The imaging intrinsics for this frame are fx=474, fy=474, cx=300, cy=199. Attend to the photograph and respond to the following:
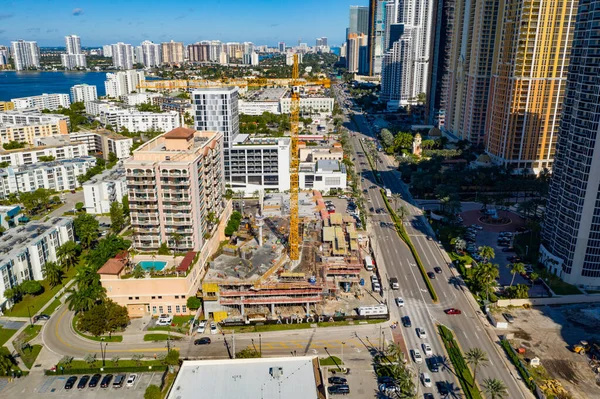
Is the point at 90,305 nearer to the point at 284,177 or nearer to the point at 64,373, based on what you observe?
the point at 64,373

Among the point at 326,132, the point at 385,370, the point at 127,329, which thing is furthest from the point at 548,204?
the point at 326,132

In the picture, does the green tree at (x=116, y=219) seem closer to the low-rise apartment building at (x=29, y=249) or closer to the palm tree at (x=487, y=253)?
the low-rise apartment building at (x=29, y=249)

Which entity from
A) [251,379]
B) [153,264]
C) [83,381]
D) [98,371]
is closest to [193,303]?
[153,264]

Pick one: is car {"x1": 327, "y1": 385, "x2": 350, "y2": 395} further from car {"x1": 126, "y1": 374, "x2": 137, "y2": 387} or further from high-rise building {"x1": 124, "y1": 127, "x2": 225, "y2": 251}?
high-rise building {"x1": 124, "y1": 127, "x2": 225, "y2": 251}

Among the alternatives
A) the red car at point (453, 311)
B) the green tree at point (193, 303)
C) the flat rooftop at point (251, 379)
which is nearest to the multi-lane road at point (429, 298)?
the red car at point (453, 311)

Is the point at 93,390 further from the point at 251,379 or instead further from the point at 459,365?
the point at 459,365

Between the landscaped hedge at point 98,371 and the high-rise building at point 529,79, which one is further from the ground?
the high-rise building at point 529,79

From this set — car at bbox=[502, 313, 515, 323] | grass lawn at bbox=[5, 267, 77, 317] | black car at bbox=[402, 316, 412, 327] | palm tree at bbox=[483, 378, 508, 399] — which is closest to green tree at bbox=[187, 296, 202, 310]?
grass lawn at bbox=[5, 267, 77, 317]
